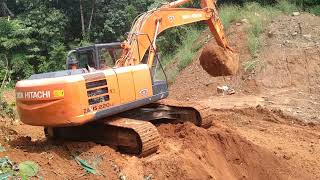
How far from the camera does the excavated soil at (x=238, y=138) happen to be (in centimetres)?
671

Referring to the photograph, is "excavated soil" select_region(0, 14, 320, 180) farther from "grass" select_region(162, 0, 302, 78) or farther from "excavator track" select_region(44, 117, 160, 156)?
"grass" select_region(162, 0, 302, 78)

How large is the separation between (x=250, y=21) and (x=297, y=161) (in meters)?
9.22

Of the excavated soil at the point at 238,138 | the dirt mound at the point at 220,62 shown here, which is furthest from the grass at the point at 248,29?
the dirt mound at the point at 220,62

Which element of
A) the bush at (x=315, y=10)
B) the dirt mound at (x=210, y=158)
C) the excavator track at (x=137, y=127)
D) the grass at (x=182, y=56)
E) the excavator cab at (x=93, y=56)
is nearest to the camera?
the dirt mound at (x=210, y=158)

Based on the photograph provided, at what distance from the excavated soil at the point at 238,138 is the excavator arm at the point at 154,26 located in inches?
55.1

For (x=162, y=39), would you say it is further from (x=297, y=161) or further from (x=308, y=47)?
(x=297, y=161)

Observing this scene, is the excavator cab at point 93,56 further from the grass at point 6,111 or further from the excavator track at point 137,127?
the grass at point 6,111

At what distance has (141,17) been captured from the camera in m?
8.71

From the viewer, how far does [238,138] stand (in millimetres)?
8141

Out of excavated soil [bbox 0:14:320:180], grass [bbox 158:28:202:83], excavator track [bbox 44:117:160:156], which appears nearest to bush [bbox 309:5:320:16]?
excavated soil [bbox 0:14:320:180]

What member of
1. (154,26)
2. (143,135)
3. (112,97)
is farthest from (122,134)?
(154,26)

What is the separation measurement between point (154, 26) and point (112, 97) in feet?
6.78

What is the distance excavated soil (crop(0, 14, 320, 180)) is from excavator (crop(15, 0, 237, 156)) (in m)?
0.29

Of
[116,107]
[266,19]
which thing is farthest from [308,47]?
[116,107]
